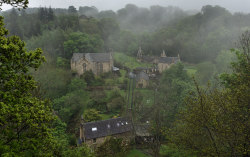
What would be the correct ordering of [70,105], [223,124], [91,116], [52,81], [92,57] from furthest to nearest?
[92,57]
[52,81]
[70,105]
[91,116]
[223,124]

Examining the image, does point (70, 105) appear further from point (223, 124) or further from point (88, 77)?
point (223, 124)

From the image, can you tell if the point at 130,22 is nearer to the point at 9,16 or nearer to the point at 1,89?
the point at 9,16

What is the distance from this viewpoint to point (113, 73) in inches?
1923

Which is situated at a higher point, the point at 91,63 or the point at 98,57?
the point at 98,57

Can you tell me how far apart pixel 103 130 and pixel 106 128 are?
534 mm

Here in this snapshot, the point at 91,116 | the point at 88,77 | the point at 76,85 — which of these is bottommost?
the point at 91,116

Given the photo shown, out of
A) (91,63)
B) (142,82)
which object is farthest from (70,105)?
(142,82)

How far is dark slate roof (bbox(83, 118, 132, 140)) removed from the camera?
2627cm

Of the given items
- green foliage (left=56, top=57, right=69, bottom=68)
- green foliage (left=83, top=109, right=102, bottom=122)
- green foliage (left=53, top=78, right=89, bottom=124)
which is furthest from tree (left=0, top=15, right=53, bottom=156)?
green foliage (left=56, top=57, right=69, bottom=68)

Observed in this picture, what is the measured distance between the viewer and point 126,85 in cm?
4325

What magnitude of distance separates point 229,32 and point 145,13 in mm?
49820

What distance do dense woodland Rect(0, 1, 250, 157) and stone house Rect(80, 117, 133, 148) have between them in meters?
2.09

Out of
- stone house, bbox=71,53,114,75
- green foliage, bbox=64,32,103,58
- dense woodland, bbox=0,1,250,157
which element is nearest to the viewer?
A: dense woodland, bbox=0,1,250,157

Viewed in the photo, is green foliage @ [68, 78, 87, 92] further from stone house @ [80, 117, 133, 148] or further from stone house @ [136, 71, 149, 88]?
stone house @ [136, 71, 149, 88]
